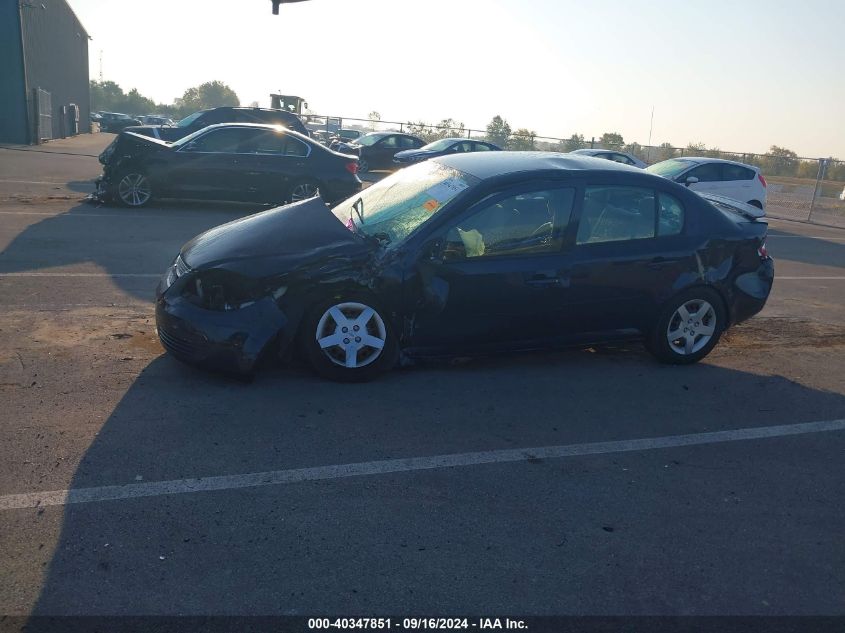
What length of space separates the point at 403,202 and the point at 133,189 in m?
8.80

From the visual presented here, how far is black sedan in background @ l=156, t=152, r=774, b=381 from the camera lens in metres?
5.27

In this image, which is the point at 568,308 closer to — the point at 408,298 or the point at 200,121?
the point at 408,298

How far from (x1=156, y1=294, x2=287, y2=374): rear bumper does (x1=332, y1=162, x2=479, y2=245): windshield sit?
1.11m

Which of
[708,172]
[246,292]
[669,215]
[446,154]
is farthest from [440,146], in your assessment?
[246,292]

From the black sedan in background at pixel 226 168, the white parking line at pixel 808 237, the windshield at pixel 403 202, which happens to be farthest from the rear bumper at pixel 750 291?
the white parking line at pixel 808 237

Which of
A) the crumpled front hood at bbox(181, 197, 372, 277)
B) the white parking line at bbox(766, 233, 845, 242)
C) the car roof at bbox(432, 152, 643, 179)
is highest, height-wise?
the car roof at bbox(432, 152, 643, 179)

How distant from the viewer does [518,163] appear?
20.3ft

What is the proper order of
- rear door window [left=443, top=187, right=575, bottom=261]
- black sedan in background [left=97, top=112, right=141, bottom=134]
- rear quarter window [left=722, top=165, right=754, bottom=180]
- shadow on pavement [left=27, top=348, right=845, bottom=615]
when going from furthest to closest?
black sedan in background [left=97, top=112, right=141, bottom=134] < rear quarter window [left=722, top=165, right=754, bottom=180] < rear door window [left=443, top=187, right=575, bottom=261] < shadow on pavement [left=27, top=348, right=845, bottom=615]

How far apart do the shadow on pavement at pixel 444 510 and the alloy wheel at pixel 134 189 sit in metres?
8.64

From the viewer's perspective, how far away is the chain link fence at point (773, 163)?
23641 mm

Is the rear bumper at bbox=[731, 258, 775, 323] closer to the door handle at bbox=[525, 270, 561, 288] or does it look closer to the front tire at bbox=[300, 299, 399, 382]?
the door handle at bbox=[525, 270, 561, 288]

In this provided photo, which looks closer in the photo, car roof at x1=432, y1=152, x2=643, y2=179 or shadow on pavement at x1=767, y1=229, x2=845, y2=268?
car roof at x1=432, y1=152, x2=643, y2=179

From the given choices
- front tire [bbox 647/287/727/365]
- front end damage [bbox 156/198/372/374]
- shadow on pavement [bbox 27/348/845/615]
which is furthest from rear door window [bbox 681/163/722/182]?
front end damage [bbox 156/198/372/374]

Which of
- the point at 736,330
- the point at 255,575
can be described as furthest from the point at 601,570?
the point at 736,330
